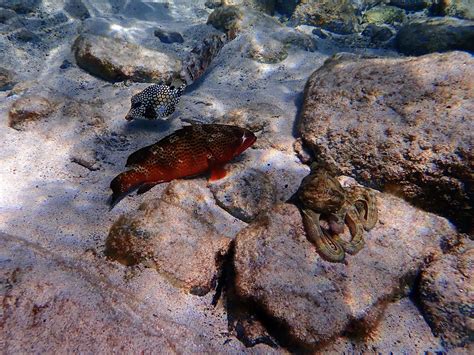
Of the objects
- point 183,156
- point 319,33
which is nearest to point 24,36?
point 183,156

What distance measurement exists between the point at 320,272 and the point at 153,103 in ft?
9.38

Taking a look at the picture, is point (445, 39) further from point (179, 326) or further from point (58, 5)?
point (58, 5)

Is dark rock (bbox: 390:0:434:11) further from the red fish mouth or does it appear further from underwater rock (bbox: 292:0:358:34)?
the red fish mouth

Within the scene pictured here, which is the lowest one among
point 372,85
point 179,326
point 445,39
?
point 179,326

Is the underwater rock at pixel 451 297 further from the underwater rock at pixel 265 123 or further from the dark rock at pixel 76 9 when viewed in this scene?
the dark rock at pixel 76 9

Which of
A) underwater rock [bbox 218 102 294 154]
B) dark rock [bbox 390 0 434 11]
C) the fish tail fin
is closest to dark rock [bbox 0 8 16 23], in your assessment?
underwater rock [bbox 218 102 294 154]

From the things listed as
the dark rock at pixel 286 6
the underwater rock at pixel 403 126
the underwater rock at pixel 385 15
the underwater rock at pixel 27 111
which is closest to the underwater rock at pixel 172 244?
the underwater rock at pixel 403 126

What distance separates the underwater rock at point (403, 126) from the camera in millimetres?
2889

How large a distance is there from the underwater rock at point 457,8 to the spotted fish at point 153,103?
26.2ft

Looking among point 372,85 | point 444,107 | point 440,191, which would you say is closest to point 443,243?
point 440,191

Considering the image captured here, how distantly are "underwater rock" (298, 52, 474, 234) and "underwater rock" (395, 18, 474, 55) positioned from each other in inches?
129

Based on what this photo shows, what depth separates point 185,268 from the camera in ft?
7.77

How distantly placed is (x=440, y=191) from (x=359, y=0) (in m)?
7.93

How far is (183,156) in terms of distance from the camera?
123 inches
